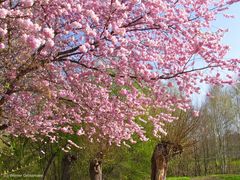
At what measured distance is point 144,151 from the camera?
20203 millimetres

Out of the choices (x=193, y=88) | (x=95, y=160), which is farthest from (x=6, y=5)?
(x=95, y=160)

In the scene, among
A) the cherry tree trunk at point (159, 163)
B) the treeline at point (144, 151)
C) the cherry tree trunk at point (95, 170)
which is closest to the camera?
the cherry tree trunk at point (159, 163)

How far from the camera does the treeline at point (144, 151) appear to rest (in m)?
12.7

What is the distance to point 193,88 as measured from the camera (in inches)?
246

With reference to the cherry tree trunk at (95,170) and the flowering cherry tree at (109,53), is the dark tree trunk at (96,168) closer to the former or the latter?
the cherry tree trunk at (95,170)

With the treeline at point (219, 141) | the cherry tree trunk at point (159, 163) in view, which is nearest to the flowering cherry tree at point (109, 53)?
the cherry tree trunk at point (159, 163)

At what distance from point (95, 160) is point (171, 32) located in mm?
9419

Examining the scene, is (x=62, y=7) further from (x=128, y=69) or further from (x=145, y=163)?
(x=145, y=163)

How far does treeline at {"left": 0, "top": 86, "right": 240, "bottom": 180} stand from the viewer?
1268cm

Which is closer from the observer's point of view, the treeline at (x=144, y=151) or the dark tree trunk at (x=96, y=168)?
the treeline at (x=144, y=151)

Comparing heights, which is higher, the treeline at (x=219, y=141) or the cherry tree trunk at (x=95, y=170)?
the treeline at (x=219, y=141)

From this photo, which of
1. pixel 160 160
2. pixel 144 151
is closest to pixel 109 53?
pixel 160 160

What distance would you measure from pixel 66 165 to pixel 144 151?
173 inches

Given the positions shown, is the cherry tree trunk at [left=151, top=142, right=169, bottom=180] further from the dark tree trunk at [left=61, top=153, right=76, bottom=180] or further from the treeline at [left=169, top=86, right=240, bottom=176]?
the treeline at [left=169, top=86, right=240, bottom=176]
